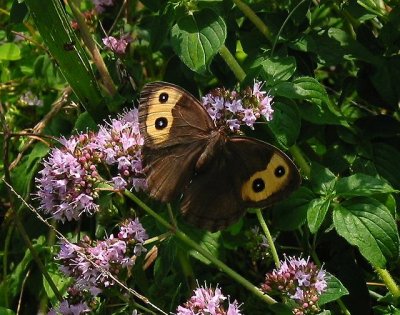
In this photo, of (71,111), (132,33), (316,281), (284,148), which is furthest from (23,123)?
(316,281)

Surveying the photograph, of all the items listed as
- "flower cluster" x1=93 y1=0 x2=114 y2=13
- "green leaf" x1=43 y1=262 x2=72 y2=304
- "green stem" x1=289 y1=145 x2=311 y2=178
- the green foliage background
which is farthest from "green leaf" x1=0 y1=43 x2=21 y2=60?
"green stem" x1=289 y1=145 x2=311 y2=178

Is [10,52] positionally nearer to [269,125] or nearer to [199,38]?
[199,38]

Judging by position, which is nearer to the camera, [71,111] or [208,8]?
[208,8]

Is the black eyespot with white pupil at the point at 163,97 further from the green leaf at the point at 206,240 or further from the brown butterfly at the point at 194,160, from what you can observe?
the green leaf at the point at 206,240

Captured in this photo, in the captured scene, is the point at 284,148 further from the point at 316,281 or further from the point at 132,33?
the point at 132,33

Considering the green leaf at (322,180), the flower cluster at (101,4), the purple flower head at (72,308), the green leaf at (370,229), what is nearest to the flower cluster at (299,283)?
the green leaf at (370,229)

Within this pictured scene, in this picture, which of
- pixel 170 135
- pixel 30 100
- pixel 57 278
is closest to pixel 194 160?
pixel 170 135

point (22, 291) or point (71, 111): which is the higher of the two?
point (71, 111)
